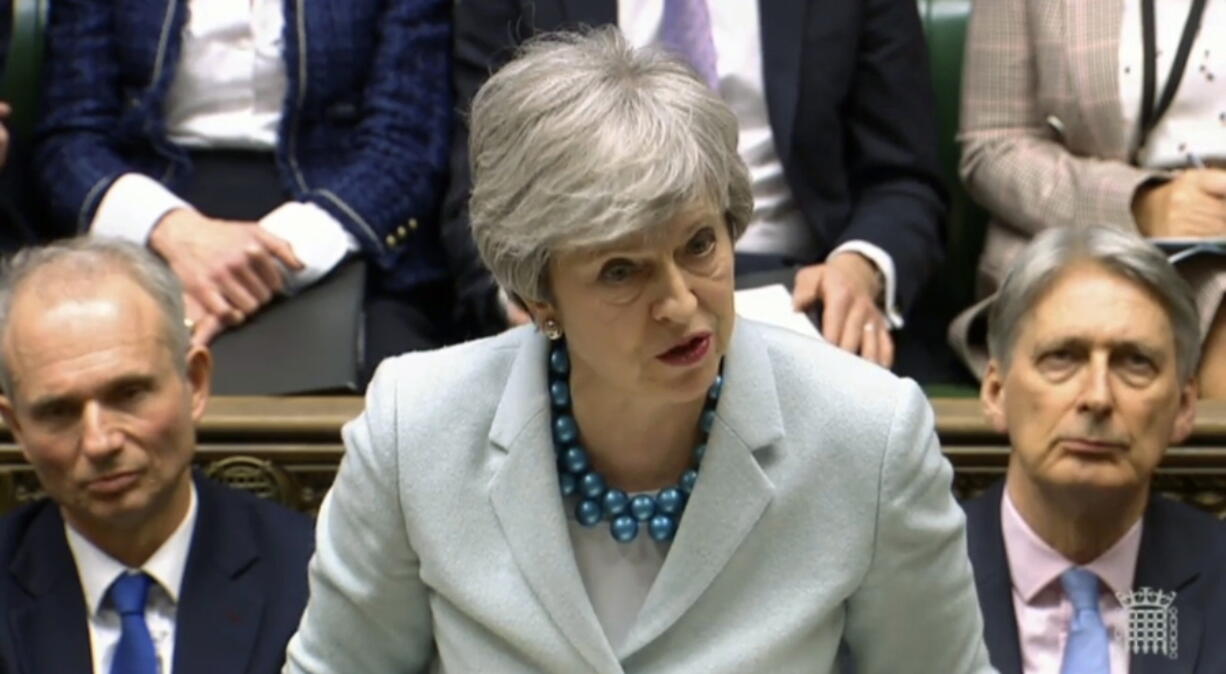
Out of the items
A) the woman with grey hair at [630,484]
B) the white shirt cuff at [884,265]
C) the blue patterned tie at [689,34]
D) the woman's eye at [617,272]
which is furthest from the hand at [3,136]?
the woman's eye at [617,272]

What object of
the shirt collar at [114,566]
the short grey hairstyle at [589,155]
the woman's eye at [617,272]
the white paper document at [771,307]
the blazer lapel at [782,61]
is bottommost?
the shirt collar at [114,566]

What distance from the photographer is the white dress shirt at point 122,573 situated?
212 centimetres

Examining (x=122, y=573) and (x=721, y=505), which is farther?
(x=122, y=573)

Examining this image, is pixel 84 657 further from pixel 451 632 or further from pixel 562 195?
pixel 562 195

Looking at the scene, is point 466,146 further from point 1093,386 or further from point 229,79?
point 1093,386

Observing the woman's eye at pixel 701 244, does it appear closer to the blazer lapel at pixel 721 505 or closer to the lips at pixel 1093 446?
the blazer lapel at pixel 721 505

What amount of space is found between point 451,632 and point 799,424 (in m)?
0.31

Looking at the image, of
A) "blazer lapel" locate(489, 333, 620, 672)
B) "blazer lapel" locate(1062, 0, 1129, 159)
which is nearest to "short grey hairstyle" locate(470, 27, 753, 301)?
"blazer lapel" locate(489, 333, 620, 672)

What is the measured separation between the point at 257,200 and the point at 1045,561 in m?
1.13

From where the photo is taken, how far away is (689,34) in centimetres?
262

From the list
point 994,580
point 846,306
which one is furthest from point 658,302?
point 846,306

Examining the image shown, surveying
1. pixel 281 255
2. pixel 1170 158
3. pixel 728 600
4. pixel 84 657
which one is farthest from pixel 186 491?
pixel 1170 158

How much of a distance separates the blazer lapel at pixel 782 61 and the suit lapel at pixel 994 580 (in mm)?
632

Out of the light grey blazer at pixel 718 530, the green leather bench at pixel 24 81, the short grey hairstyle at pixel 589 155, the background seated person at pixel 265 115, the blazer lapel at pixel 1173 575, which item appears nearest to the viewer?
the short grey hairstyle at pixel 589 155
